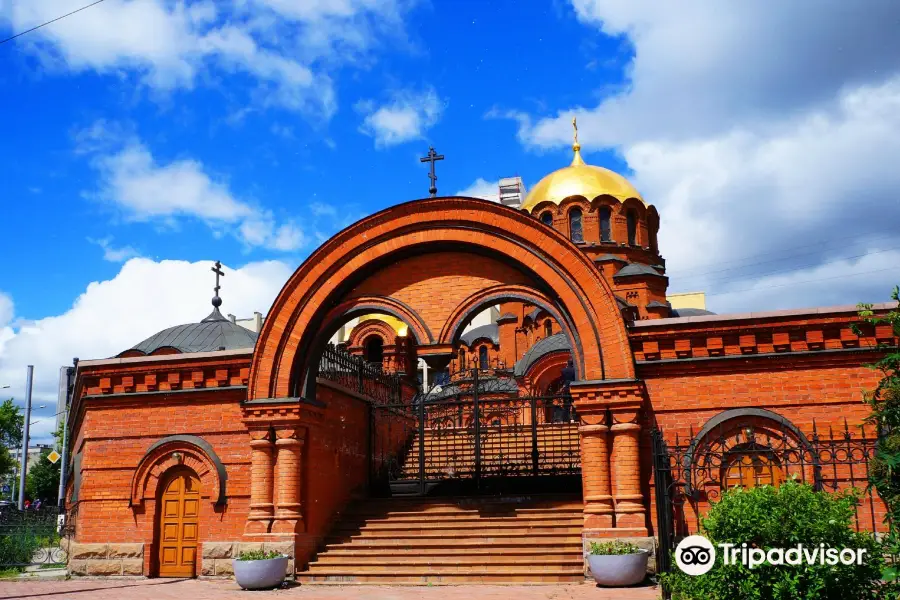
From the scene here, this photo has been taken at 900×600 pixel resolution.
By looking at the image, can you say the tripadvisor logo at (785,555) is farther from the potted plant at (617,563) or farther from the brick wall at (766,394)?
the brick wall at (766,394)

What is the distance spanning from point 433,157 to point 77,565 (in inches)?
380

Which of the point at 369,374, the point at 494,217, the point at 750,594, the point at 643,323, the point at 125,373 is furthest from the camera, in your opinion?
the point at 369,374

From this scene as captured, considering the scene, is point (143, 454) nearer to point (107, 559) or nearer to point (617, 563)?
point (107, 559)

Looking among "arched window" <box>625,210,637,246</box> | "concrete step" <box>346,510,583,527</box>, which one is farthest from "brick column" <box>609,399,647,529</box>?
"arched window" <box>625,210,637,246</box>

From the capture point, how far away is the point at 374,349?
1460 inches

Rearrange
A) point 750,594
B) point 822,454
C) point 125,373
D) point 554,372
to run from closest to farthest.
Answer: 1. point 750,594
2. point 822,454
3. point 125,373
4. point 554,372

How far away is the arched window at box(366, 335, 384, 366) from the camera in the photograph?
36438mm

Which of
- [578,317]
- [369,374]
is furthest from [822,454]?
[369,374]

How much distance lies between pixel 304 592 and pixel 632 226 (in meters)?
24.0

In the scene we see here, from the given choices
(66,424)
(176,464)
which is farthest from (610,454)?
(66,424)

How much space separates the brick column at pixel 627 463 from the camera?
37.9ft

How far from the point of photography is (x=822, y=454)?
11.6 m

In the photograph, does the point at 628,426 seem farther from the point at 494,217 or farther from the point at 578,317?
the point at 494,217

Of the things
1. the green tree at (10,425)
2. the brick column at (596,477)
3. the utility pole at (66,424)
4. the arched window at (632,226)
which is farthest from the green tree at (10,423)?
the brick column at (596,477)
